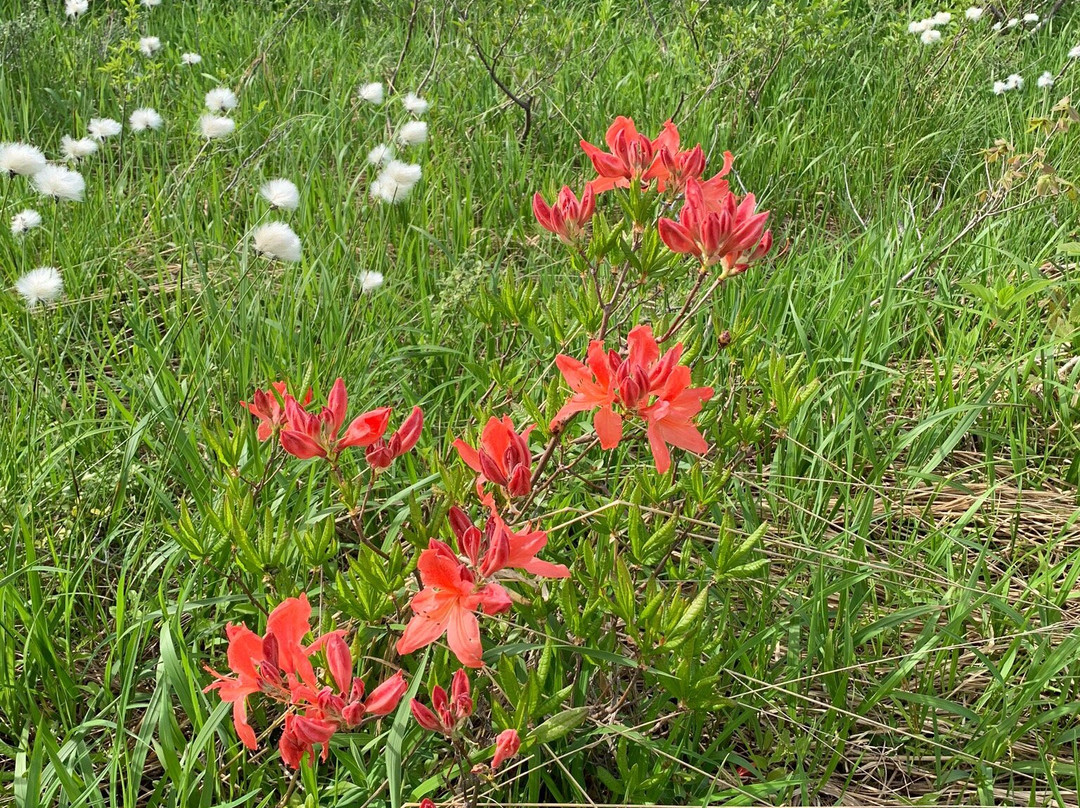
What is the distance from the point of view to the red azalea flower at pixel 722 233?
4.17 feet

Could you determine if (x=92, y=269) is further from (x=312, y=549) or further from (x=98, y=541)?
(x=312, y=549)

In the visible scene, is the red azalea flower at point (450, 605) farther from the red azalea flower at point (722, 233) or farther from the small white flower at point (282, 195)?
the small white flower at point (282, 195)

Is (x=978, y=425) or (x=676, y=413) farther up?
(x=676, y=413)

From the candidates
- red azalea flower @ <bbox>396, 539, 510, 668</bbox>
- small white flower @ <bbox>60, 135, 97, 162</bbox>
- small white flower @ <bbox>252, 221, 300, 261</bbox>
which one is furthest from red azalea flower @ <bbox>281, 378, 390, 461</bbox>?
small white flower @ <bbox>60, 135, 97, 162</bbox>

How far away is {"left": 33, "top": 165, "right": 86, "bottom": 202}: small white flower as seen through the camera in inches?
87.2

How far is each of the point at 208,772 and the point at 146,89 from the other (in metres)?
3.00

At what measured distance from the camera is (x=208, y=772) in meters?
1.24

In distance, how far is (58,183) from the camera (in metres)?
2.22

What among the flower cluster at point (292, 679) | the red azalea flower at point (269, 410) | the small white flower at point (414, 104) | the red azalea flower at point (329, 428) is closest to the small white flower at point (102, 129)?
the small white flower at point (414, 104)

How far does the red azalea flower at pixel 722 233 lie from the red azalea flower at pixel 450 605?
1.88 ft

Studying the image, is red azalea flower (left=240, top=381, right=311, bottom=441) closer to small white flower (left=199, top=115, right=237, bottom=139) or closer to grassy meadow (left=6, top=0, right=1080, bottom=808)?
grassy meadow (left=6, top=0, right=1080, bottom=808)

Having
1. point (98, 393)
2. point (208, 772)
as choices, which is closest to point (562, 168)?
point (98, 393)

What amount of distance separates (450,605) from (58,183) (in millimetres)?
1775

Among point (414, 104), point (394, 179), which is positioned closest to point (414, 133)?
point (414, 104)
